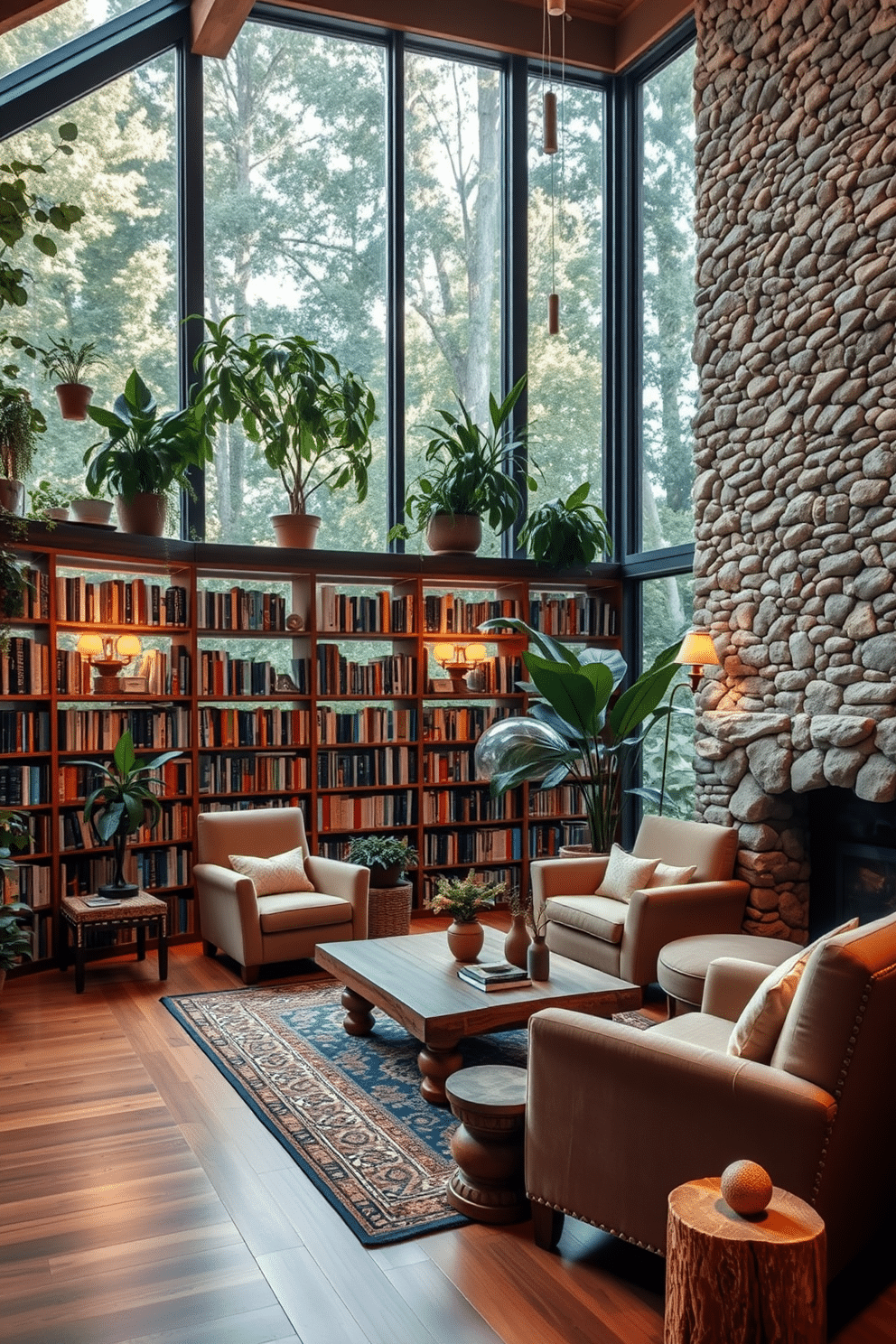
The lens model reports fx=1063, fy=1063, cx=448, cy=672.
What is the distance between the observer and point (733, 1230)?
204 centimetres

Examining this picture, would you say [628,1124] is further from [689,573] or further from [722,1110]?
[689,573]

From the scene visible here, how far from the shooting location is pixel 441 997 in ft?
12.9

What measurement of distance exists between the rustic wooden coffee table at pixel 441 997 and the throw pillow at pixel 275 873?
1.12 meters

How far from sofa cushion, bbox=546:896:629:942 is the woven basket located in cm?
102

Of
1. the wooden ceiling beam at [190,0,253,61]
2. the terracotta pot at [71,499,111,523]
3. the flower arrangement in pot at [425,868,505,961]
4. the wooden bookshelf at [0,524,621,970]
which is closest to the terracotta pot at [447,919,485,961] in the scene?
the flower arrangement in pot at [425,868,505,961]

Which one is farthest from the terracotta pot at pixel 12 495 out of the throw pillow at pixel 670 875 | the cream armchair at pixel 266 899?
the throw pillow at pixel 670 875

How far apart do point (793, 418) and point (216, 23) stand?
14.0 ft

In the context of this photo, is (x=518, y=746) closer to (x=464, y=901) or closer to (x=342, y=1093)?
(x=464, y=901)

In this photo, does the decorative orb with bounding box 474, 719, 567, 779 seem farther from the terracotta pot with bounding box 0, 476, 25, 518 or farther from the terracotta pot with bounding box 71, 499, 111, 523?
the terracotta pot with bounding box 0, 476, 25, 518

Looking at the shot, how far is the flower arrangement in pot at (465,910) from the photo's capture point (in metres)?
4.36

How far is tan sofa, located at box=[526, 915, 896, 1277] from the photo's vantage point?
2432 mm

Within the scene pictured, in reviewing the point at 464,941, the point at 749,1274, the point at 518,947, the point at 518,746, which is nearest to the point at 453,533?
the point at 518,746

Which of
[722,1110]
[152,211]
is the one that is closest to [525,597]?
[152,211]

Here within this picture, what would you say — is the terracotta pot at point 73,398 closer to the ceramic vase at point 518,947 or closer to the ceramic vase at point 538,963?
the ceramic vase at point 518,947
